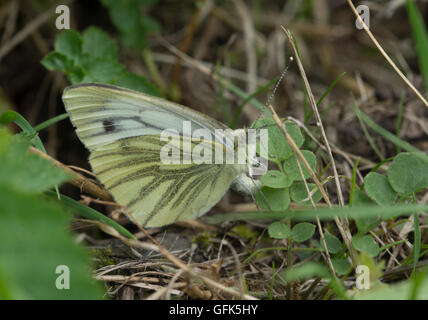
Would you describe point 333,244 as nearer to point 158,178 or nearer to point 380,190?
point 380,190

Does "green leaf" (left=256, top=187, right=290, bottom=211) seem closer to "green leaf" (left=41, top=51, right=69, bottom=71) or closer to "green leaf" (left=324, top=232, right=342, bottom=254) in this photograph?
"green leaf" (left=324, top=232, right=342, bottom=254)

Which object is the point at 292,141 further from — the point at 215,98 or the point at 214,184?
the point at 215,98

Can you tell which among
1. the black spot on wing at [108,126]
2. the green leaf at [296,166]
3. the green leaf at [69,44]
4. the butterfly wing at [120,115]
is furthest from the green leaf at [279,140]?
the green leaf at [69,44]

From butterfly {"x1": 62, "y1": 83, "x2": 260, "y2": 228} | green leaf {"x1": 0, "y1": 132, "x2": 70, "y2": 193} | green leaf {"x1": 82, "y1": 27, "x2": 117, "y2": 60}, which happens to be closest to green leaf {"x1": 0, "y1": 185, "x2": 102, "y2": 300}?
green leaf {"x1": 0, "y1": 132, "x2": 70, "y2": 193}

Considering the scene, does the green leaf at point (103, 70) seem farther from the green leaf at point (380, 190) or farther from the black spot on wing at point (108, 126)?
the green leaf at point (380, 190)

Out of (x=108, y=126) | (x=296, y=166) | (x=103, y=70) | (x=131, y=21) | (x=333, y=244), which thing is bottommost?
(x=333, y=244)

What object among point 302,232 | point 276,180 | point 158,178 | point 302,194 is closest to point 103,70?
point 158,178

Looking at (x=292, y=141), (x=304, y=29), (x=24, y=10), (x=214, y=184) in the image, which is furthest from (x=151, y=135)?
(x=304, y=29)
